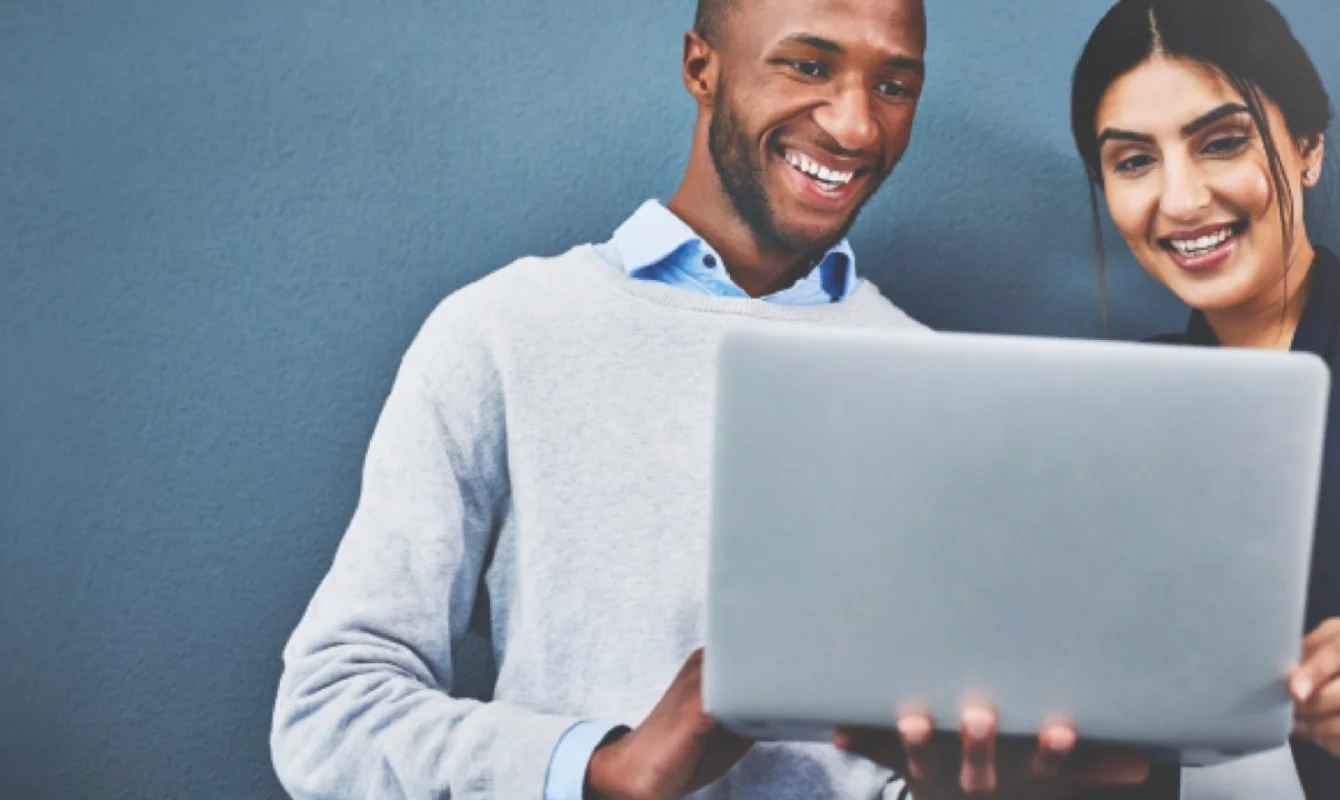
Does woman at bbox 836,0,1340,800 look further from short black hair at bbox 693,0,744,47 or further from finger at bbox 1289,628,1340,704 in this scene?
short black hair at bbox 693,0,744,47

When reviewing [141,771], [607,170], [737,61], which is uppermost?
[737,61]

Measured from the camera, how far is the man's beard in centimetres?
128

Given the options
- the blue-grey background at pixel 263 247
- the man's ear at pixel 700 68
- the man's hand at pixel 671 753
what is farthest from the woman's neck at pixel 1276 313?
the man's hand at pixel 671 753

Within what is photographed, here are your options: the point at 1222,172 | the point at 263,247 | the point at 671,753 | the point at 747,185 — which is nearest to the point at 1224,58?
the point at 1222,172

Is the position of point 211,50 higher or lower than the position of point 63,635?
higher

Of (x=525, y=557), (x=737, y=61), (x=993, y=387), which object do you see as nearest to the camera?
(x=993, y=387)

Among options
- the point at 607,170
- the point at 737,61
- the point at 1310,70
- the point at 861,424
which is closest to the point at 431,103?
the point at 607,170

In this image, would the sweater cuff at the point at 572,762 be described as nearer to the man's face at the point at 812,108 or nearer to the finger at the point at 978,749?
the finger at the point at 978,749

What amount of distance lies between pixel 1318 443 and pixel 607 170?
862mm

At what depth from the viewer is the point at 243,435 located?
134cm

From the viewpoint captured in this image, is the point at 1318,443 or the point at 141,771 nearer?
the point at 1318,443

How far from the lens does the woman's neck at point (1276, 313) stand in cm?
123

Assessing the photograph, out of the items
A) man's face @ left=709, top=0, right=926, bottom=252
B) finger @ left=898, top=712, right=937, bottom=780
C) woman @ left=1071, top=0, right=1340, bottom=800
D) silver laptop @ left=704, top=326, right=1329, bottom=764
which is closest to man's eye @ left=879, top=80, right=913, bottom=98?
man's face @ left=709, top=0, right=926, bottom=252

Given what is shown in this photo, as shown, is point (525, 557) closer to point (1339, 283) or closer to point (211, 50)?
point (211, 50)
